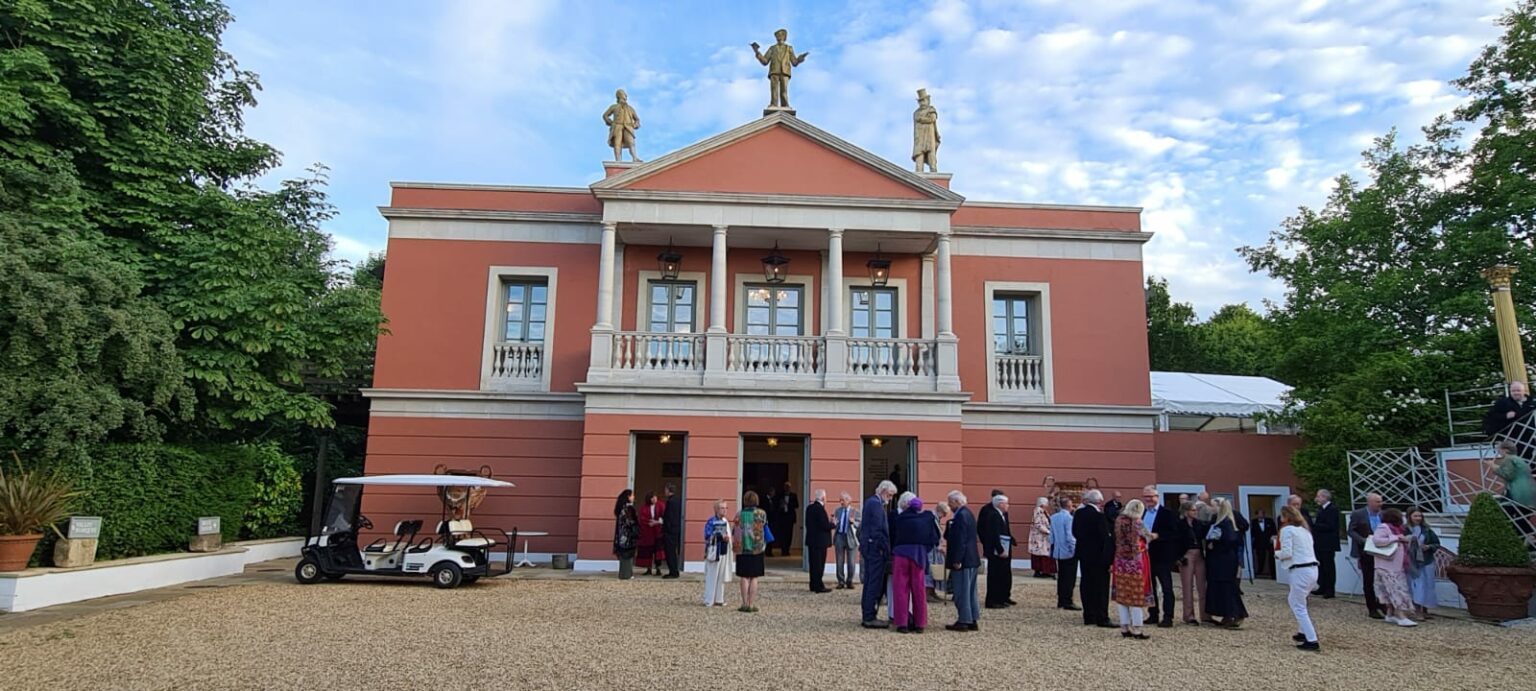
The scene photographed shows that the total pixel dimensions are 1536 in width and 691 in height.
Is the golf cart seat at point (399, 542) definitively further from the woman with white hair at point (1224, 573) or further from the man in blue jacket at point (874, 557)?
the woman with white hair at point (1224, 573)

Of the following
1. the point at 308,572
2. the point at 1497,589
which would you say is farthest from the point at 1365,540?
the point at 308,572

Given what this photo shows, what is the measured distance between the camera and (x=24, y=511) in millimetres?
8812

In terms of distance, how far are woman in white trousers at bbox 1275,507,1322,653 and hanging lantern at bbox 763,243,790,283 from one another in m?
8.87

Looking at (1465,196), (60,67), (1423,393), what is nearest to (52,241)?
(60,67)

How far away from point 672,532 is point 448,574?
10.1ft

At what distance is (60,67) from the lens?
11.8 m

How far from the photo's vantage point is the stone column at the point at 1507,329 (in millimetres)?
11070

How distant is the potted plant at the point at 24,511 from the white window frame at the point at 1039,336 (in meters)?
13.0

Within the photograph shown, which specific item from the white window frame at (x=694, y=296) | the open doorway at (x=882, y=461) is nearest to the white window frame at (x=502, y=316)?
the white window frame at (x=694, y=296)

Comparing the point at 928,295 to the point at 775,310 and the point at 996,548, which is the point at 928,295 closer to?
the point at 775,310

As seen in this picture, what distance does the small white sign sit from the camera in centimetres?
955

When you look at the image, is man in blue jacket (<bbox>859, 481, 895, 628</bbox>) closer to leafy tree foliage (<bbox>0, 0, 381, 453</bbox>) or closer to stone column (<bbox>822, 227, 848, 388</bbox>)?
stone column (<bbox>822, 227, 848, 388</bbox>)

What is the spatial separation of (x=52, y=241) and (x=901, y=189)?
1163 cm

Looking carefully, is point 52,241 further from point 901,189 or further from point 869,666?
point 901,189
